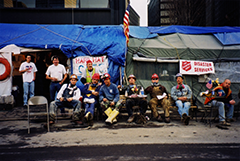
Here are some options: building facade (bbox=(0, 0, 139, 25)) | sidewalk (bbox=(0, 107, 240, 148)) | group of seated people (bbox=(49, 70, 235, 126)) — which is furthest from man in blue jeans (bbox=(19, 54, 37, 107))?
building facade (bbox=(0, 0, 139, 25))

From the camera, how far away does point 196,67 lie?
927 cm

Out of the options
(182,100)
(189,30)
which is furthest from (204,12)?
(182,100)

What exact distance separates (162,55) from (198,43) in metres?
1.96

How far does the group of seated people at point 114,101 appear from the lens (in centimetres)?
662

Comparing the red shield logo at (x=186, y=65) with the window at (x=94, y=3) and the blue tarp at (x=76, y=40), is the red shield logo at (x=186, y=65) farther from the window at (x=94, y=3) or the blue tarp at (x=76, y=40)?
the window at (x=94, y=3)

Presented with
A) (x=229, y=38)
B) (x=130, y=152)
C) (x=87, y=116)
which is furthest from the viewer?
(x=229, y=38)

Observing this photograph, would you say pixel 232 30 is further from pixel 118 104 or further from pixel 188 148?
pixel 188 148

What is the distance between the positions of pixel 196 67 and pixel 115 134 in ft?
18.3

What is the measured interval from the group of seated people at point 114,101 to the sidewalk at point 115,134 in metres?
0.33

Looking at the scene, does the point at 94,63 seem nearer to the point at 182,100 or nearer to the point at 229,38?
the point at 182,100

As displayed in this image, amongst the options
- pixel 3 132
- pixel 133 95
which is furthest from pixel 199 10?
pixel 3 132

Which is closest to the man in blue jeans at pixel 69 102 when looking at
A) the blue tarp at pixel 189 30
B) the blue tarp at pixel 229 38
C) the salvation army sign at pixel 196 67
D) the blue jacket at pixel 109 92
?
the blue jacket at pixel 109 92

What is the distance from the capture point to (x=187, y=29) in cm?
1091

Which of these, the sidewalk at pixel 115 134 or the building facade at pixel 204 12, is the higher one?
the building facade at pixel 204 12
